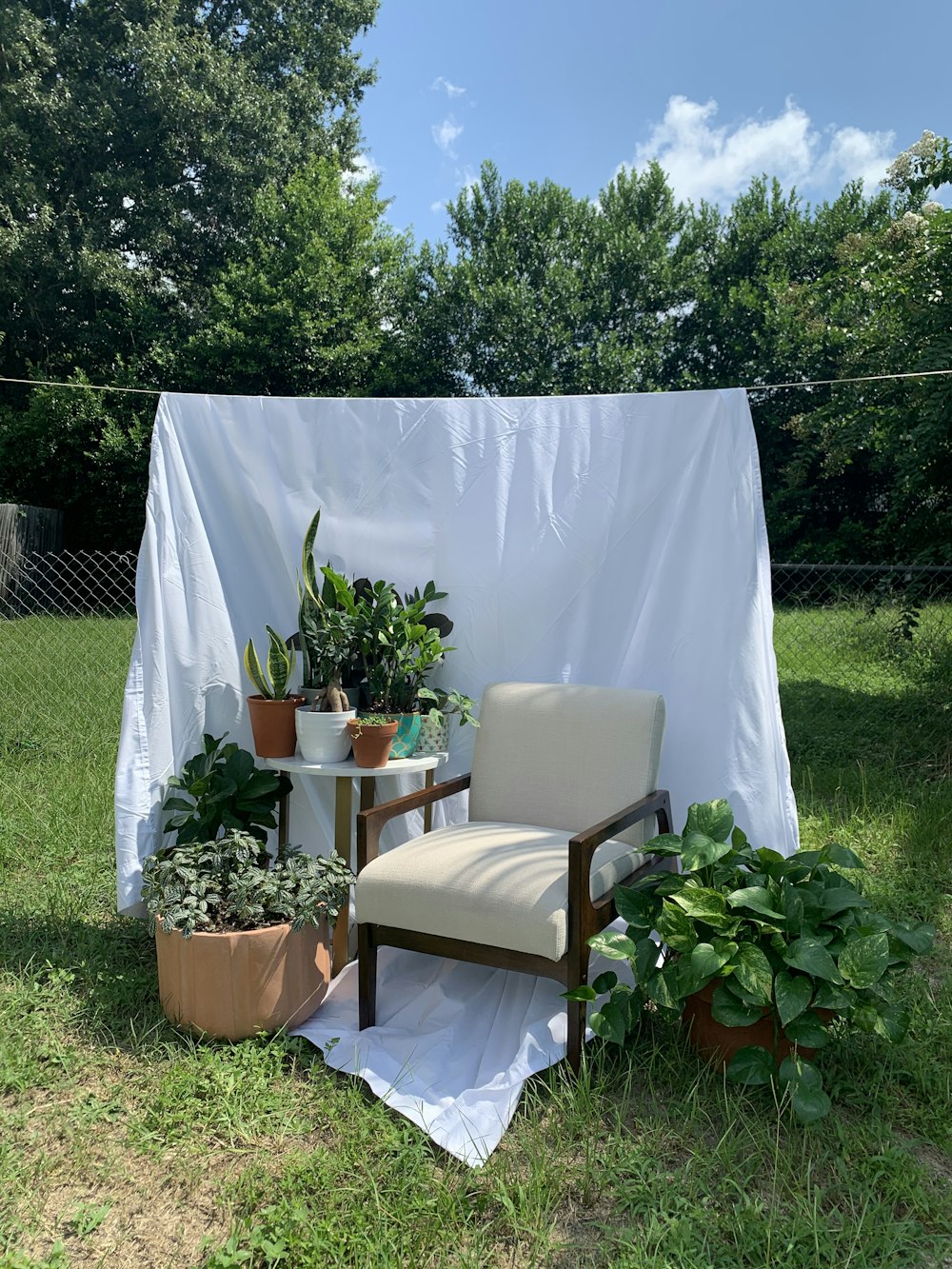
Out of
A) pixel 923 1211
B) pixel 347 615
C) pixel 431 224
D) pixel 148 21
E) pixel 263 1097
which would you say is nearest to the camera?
pixel 923 1211

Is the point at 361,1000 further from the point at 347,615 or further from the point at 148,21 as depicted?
the point at 148,21

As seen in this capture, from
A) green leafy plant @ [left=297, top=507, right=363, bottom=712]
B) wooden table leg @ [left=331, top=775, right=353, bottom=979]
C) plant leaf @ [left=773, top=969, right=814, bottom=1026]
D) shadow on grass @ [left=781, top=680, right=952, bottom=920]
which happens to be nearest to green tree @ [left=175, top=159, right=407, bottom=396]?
shadow on grass @ [left=781, top=680, right=952, bottom=920]

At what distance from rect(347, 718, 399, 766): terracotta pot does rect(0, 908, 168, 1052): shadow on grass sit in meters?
0.98

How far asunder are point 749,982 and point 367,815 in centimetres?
119

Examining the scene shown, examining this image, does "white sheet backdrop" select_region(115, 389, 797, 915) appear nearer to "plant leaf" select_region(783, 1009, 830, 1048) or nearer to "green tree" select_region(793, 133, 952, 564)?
"plant leaf" select_region(783, 1009, 830, 1048)

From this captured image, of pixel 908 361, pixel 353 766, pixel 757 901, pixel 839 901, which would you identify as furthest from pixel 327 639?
pixel 908 361

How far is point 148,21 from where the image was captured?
14.4 m

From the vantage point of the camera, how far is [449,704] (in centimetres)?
321

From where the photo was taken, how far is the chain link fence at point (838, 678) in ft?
16.9

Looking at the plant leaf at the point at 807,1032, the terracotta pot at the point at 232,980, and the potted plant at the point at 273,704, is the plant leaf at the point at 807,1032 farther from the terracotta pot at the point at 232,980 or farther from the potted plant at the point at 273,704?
the potted plant at the point at 273,704

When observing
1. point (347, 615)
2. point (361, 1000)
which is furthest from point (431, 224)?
point (361, 1000)

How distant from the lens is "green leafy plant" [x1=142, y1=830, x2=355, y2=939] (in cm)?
259

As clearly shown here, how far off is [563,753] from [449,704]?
0.47 meters

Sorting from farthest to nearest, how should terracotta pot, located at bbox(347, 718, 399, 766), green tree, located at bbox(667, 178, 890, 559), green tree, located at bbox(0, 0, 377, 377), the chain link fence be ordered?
1. green tree, located at bbox(0, 0, 377, 377)
2. green tree, located at bbox(667, 178, 890, 559)
3. the chain link fence
4. terracotta pot, located at bbox(347, 718, 399, 766)
